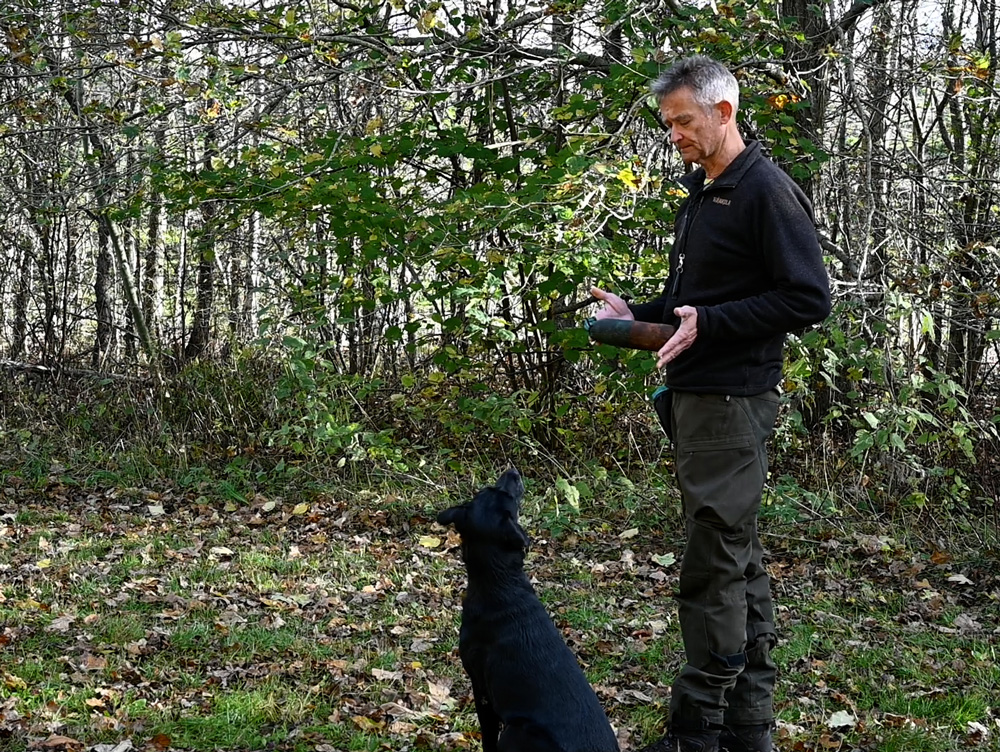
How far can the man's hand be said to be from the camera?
303 centimetres

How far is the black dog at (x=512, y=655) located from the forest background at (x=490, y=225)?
2.44 meters

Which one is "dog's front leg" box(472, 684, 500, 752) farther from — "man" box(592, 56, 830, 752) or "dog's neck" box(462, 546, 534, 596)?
"man" box(592, 56, 830, 752)

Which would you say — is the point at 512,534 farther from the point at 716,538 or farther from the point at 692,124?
the point at 692,124

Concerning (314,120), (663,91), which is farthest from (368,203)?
(663,91)

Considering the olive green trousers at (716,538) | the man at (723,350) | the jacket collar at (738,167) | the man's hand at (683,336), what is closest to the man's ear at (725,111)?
the man at (723,350)

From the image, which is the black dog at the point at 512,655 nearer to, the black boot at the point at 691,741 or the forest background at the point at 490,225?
the black boot at the point at 691,741

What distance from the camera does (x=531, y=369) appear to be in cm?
816

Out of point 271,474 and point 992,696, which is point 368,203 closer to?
point 271,474

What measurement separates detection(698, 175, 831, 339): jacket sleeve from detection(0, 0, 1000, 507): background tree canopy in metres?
2.20

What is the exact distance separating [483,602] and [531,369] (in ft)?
16.5

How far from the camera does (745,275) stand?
3.16 meters

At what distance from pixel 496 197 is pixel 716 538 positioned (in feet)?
10.3

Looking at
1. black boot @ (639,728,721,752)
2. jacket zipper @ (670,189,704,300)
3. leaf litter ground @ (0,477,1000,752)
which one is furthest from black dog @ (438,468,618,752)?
jacket zipper @ (670,189,704,300)

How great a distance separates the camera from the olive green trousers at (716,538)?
3113 mm
